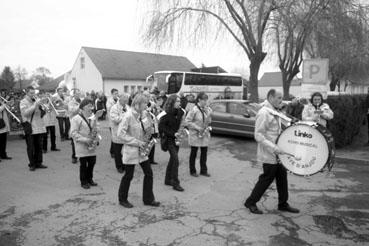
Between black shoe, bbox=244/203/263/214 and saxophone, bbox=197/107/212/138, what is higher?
saxophone, bbox=197/107/212/138

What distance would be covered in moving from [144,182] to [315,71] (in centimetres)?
605

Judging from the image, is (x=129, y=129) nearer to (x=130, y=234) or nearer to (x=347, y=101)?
(x=130, y=234)

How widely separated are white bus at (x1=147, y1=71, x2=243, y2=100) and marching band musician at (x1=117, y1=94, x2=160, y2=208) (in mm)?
18013

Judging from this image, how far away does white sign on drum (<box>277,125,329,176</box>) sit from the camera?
166 inches

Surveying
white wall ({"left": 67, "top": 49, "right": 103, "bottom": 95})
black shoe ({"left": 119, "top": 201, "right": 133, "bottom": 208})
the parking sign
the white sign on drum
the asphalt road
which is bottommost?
the asphalt road

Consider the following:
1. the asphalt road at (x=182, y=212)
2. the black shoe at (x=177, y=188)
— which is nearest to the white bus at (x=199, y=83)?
the asphalt road at (x=182, y=212)

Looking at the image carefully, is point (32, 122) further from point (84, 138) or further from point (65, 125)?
point (65, 125)

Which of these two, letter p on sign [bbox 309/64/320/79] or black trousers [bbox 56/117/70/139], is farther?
black trousers [bbox 56/117/70/139]

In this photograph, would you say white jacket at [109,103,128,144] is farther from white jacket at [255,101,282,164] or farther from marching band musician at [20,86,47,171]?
white jacket at [255,101,282,164]

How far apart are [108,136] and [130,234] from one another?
367 inches

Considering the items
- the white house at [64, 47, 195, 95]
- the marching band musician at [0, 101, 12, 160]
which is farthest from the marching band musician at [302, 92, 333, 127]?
the white house at [64, 47, 195, 95]

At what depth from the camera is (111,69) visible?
4181 centimetres

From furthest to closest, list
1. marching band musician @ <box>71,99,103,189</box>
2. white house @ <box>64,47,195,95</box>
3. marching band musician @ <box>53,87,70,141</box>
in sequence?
white house @ <box>64,47,195,95</box>, marching band musician @ <box>53,87,70,141</box>, marching band musician @ <box>71,99,103,189</box>

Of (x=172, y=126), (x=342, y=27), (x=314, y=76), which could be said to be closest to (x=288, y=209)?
(x=172, y=126)
